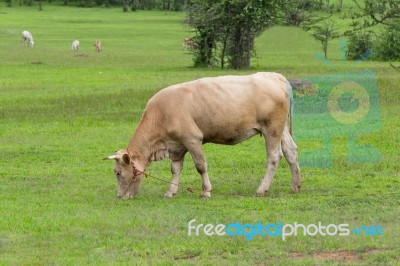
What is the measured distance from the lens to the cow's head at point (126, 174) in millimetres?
12562

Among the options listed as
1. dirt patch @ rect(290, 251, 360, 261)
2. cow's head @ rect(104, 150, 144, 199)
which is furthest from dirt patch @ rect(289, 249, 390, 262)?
cow's head @ rect(104, 150, 144, 199)

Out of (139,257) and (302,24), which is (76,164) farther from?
(302,24)

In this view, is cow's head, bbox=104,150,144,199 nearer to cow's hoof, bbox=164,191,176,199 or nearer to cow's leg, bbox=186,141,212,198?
cow's hoof, bbox=164,191,176,199

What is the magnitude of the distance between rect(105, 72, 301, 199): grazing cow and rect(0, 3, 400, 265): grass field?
16.0 inches

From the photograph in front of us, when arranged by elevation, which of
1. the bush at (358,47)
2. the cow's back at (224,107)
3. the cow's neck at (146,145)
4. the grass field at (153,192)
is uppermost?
the cow's back at (224,107)

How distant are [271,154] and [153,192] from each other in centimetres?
173

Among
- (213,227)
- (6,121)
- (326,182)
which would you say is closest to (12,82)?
(6,121)

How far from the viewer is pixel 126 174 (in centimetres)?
1259

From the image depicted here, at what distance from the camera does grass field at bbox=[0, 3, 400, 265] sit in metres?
9.33

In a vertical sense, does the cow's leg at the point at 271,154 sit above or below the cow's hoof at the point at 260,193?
above

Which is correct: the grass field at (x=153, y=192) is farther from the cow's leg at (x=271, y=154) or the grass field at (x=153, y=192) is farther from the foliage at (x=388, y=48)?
the foliage at (x=388, y=48)

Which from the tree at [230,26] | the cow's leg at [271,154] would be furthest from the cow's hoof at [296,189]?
the tree at [230,26]

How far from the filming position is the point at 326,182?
1353cm

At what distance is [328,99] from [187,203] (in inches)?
498
